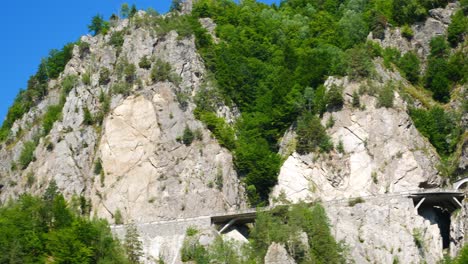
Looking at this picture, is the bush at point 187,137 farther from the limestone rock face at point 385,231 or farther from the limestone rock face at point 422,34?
the limestone rock face at point 422,34

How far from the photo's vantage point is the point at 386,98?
261 ft

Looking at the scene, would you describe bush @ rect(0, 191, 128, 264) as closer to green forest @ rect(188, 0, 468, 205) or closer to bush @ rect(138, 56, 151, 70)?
green forest @ rect(188, 0, 468, 205)

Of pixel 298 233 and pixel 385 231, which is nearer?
pixel 298 233

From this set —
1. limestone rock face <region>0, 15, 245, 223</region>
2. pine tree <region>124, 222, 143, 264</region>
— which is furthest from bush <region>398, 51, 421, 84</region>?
pine tree <region>124, 222, 143, 264</region>

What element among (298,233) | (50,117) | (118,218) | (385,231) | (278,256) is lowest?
(278,256)

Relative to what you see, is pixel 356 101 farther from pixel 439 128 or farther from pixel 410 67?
pixel 410 67

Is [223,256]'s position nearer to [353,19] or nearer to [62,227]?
[62,227]

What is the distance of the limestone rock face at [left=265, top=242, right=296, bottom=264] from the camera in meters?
63.4

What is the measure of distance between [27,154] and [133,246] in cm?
2128

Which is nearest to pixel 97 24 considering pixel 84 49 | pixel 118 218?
pixel 84 49

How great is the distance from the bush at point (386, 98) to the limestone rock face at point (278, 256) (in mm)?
20539

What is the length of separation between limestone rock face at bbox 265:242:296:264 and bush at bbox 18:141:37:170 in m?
27.7

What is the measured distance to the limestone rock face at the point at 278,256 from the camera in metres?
63.4

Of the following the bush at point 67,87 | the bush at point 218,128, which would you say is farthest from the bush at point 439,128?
the bush at point 67,87
